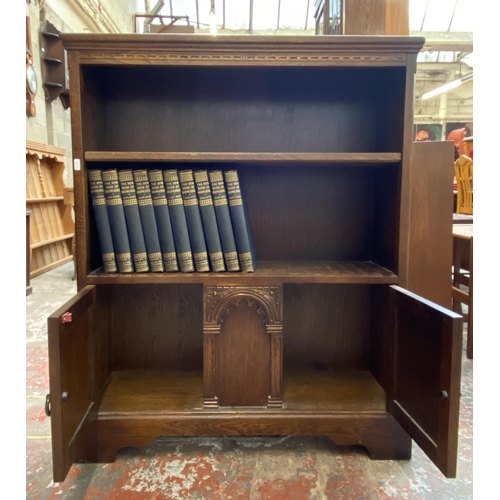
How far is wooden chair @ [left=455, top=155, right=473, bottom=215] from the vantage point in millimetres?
3707

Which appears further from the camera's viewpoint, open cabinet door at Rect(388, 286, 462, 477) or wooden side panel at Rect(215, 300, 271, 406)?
wooden side panel at Rect(215, 300, 271, 406)

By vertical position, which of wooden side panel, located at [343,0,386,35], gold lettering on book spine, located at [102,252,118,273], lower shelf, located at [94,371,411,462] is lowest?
lower shelf, located at [94,371,411,462]

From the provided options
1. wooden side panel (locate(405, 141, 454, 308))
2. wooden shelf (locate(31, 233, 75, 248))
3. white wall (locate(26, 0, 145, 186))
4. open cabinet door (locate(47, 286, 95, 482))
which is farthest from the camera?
white wall (locate(26, 0, 145, 186))

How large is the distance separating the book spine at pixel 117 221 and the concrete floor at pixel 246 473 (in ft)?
1.96

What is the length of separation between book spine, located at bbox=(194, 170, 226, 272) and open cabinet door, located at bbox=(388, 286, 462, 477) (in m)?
0.54

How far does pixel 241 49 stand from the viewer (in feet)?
3.67

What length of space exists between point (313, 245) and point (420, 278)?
635mm

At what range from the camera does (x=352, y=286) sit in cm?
148

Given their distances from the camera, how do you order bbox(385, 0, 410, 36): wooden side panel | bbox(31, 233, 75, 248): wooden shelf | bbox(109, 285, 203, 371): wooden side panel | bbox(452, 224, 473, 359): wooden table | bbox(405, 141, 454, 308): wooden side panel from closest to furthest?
bbox(385, 0, 410, 36): wooden side panel < bbox(109, 285, 203, 371): wooden side panel < bbox(405, 141, 454, 308): wooden side panel < bbox(452, 224, 473, 359): wooden table < bbox(31, 233, 75, 248): wooden shelf

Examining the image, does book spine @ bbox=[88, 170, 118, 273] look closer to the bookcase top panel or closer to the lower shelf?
the bookcase top panel

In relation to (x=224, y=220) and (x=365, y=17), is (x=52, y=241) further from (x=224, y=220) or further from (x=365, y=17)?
(x=365, y=17)

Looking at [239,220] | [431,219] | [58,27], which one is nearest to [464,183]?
[431,219]

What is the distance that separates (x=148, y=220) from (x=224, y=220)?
0.23 meters

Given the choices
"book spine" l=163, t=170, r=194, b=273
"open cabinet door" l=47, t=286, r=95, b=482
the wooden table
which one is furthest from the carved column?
the wooden table
